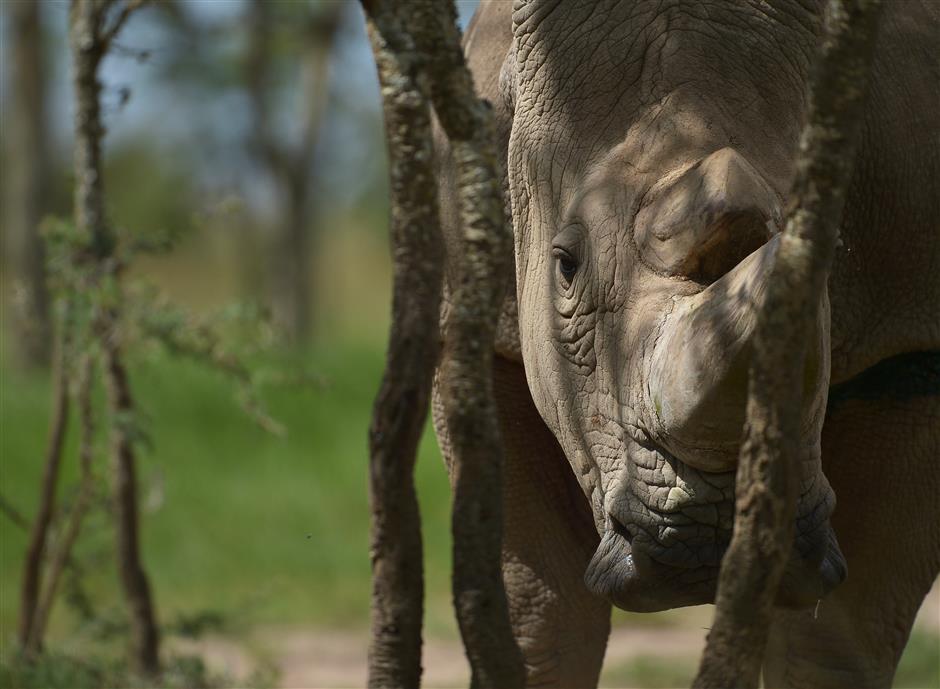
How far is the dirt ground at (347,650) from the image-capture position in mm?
6250

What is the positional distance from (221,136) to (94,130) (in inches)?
838

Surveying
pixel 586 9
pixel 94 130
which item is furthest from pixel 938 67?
pixel 94 130

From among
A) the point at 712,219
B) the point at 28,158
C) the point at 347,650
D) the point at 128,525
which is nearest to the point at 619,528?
the point at 712,219

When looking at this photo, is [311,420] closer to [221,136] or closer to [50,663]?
[50,663]

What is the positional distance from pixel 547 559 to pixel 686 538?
51.3 inches

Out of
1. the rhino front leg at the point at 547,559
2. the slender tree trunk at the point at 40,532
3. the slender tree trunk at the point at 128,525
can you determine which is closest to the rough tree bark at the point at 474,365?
the rhino front leg at the point at 547,559

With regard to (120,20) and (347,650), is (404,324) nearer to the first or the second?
(120,20)

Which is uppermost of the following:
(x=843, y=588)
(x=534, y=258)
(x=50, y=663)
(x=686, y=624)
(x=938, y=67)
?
(x=938, y=67)

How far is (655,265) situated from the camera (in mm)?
2750

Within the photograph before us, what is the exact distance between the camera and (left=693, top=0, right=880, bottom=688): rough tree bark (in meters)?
2.27

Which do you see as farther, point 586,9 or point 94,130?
point 94,130

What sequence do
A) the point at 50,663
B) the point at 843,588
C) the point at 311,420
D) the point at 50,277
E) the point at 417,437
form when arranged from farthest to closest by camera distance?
the point at 311,420
the point at 50,277
the point at 50,663
the point at 843,588
the point at 417,437

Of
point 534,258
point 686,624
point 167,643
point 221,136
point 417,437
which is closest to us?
point 417,437

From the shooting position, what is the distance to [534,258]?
126 inches
